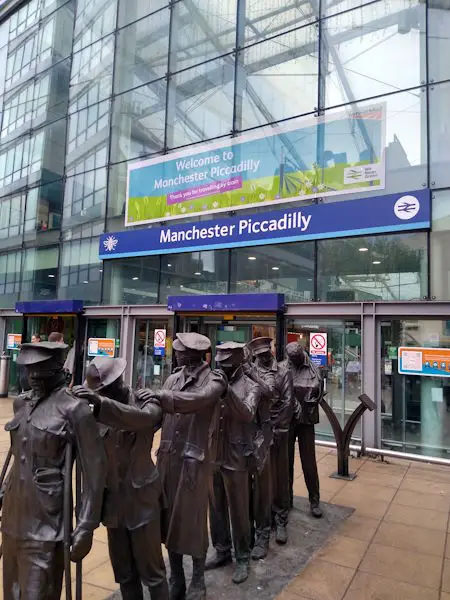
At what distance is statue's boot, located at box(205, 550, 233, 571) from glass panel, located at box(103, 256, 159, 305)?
8460 millimetres

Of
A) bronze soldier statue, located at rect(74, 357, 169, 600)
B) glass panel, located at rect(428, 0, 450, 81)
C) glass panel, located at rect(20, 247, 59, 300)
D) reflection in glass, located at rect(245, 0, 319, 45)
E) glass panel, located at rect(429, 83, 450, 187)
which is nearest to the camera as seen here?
bronze soldier statue, located at rect(74, 357, 169, 600)

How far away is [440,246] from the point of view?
8477 millimetres

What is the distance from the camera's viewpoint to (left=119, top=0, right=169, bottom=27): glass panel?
1379 cm

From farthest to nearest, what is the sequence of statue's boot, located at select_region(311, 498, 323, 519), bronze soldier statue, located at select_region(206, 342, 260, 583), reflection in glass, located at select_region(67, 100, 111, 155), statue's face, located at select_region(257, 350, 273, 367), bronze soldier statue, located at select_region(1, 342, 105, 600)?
reflection in glass, located at select_region(67, 100, 111, 155) < statue's boot, located at select_region(311, 498, 323, 519) < statue's face, located at select_region(257, 350, 273, 367) < bronze soldier statue, located at select_region(206, 342, 260, 583) < bronze soldier statue, located at select_region(1, 342, 105, 600)

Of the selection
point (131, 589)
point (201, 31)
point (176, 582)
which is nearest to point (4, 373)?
point (201, 31)

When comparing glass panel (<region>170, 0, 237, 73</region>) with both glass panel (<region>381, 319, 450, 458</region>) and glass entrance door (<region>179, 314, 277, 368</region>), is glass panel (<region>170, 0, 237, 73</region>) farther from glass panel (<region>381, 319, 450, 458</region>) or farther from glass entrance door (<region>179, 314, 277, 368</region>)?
glass panel (<region>381, 319, 450, 458</region>)

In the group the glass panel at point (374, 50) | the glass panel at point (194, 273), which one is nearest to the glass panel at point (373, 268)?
the glass panel at point (194, 273)

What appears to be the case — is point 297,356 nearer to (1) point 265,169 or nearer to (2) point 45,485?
(2) point 45,485

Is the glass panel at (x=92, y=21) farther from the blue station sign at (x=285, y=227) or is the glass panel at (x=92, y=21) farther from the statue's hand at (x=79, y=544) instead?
the statue's hand at (x=79, y=544)

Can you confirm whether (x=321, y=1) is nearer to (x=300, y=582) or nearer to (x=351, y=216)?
(x=351, y=216)

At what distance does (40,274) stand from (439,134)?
12.2m

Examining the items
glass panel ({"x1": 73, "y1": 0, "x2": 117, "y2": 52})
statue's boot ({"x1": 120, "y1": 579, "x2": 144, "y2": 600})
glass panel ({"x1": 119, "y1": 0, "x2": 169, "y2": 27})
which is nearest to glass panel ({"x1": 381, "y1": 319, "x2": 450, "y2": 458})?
statue's boot ({"x1": 120, "y1": 579, "x2": 144, "y2": 600})

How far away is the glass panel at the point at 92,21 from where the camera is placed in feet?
49.1

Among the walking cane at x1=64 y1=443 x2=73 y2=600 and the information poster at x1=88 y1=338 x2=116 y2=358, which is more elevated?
the information poster at x1=88 y1=338 x2=116 y2=358
